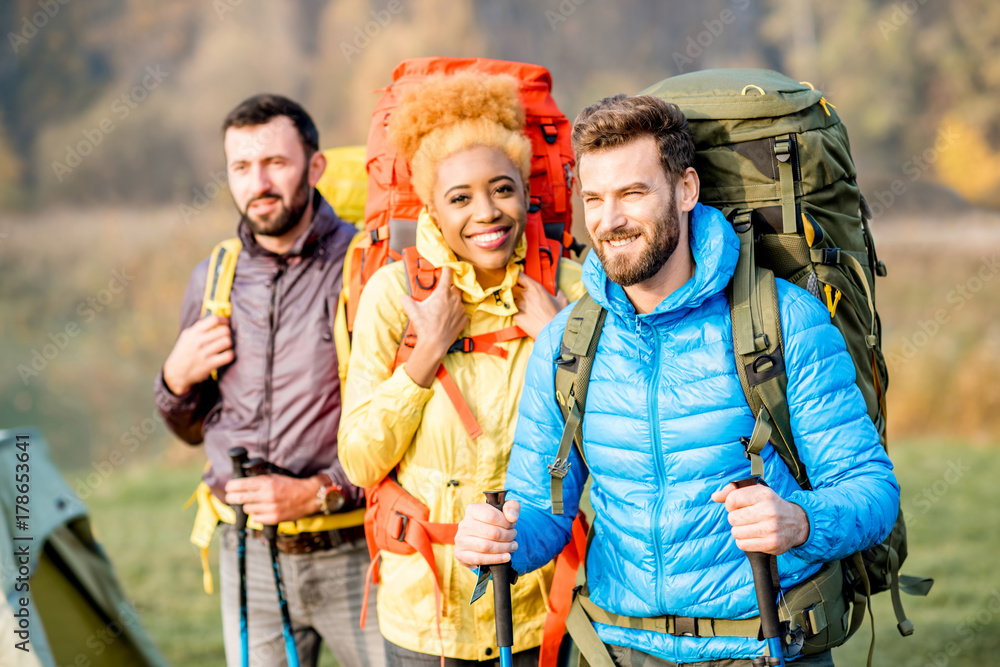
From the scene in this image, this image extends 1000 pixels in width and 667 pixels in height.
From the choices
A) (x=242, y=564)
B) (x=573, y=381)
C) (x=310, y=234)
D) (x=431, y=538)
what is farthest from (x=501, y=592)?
(x=310, y=234)

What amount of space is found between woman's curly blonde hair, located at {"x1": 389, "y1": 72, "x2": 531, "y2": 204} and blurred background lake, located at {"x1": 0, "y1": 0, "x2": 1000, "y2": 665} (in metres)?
9.24

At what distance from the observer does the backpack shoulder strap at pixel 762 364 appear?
2398mm

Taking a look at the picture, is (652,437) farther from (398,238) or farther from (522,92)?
(522,92)

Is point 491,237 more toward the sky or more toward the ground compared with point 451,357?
more toward the sky

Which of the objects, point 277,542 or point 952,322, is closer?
point 277,542

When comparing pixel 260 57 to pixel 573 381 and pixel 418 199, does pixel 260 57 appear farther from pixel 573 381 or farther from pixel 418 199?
pixel 573 381

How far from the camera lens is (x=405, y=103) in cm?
343

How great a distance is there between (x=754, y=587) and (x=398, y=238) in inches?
75.5

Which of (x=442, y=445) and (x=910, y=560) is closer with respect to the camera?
(x=442, y=445)

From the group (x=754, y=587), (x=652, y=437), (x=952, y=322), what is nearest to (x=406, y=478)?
(x=652, y=437)

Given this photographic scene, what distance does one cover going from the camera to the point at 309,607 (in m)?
4.01

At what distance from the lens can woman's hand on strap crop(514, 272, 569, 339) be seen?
10.7ft

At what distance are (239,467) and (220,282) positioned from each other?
0.91m

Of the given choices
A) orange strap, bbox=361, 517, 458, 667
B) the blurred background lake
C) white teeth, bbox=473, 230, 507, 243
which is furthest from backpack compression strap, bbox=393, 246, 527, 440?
the blurred background lake
